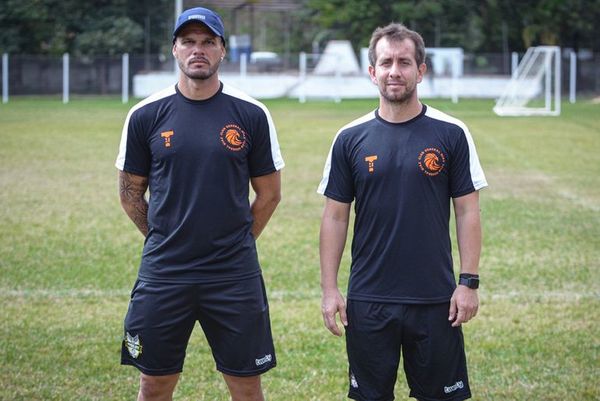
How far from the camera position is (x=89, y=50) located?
50812 millimetres

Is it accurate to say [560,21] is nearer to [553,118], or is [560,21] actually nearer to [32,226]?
[553,118]

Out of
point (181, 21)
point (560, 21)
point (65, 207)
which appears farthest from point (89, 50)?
point (181, 21)

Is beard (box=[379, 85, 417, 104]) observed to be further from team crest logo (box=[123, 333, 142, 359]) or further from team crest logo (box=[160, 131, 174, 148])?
team crest logo (box=[123, 333, 142, 359])

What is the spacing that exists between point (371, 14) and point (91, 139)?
3207cm

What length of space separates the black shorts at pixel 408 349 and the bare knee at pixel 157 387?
0.88 metres

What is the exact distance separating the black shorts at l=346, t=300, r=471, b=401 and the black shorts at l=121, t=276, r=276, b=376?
0.46m

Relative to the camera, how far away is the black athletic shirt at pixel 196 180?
470 cm

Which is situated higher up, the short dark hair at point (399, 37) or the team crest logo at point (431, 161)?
the short dark hair at point (399, 37)

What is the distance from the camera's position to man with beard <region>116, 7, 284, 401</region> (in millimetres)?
4707

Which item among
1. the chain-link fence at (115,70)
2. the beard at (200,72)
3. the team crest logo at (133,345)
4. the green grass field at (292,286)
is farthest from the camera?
the chain-link fence at (115,70)

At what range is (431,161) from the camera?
4.50m

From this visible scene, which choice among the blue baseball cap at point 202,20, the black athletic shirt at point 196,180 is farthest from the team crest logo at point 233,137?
the blue baseball cap at point 202,20

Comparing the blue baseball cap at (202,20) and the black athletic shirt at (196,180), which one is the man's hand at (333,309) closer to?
the black athletic shirt at (196,180)

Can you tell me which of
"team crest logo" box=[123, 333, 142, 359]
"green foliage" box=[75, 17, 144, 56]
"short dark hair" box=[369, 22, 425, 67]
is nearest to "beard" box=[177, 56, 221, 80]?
"short dark hair" box=[369, 22, 425, 67]
